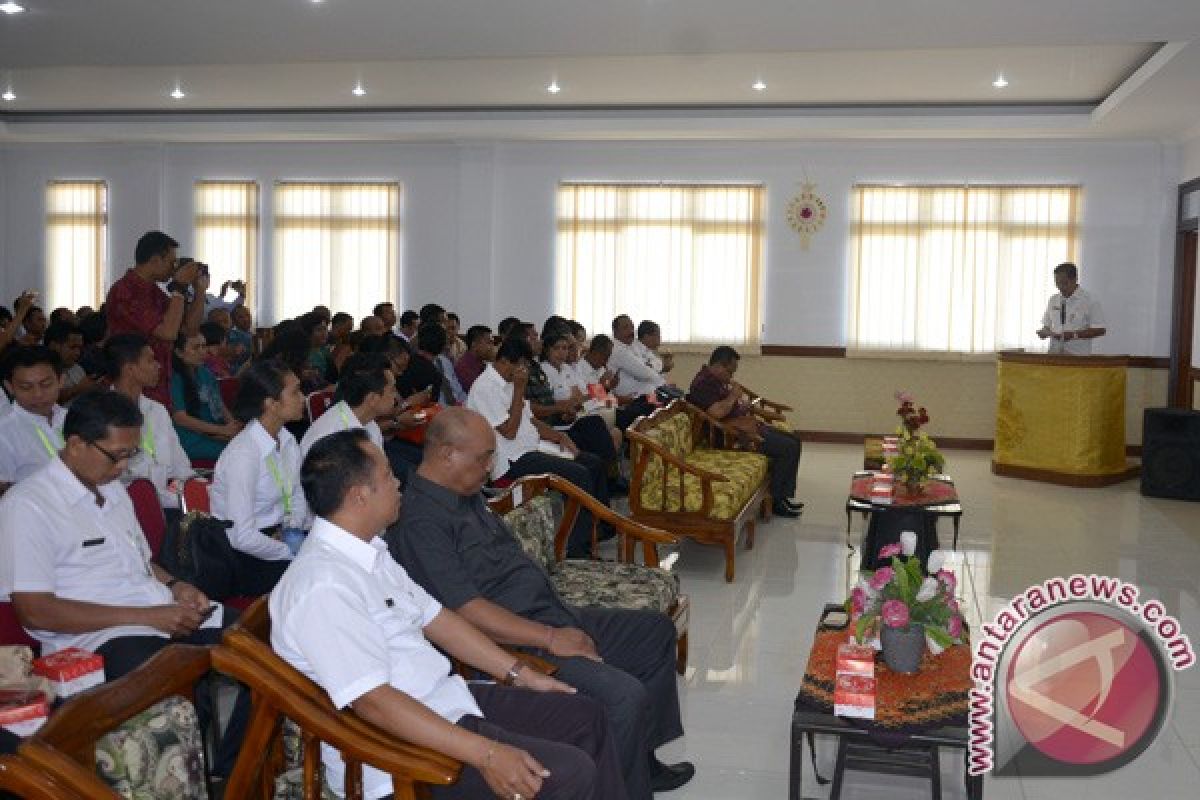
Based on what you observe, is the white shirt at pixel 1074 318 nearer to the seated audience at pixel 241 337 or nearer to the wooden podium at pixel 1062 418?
the wooden podium at pixel 1062 418

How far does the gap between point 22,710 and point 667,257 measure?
10.7 m

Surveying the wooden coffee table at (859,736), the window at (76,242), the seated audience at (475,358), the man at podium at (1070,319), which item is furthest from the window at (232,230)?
the wooden coffee table at (859,736)

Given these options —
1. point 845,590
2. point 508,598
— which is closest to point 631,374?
point 845,590

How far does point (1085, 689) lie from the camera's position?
375 centimetres

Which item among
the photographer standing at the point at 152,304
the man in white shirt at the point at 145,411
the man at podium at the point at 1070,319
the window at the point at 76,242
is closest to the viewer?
the man in white shirt at the point at 145,411

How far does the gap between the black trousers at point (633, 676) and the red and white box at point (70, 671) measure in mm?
1283

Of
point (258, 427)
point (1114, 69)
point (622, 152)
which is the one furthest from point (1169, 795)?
point (622, 152)

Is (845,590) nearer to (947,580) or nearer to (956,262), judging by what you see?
(947,580)

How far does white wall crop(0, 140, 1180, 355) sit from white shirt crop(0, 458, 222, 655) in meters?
9.56

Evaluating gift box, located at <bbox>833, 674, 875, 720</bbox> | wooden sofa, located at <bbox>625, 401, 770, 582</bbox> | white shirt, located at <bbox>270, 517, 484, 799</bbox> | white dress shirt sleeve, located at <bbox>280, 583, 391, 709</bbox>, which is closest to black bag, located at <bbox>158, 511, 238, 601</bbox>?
white shirt, located at <bbox>270, 517, 484, 799</bbox>

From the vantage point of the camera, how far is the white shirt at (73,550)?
322 centimetres

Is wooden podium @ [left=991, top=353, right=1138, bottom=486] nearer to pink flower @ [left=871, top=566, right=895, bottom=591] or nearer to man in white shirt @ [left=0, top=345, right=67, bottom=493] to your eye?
pink flower @ [left=871, top=566, right=895, bottom=591]

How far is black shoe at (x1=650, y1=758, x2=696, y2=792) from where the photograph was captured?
387 cm

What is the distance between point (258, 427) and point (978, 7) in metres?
4.66
